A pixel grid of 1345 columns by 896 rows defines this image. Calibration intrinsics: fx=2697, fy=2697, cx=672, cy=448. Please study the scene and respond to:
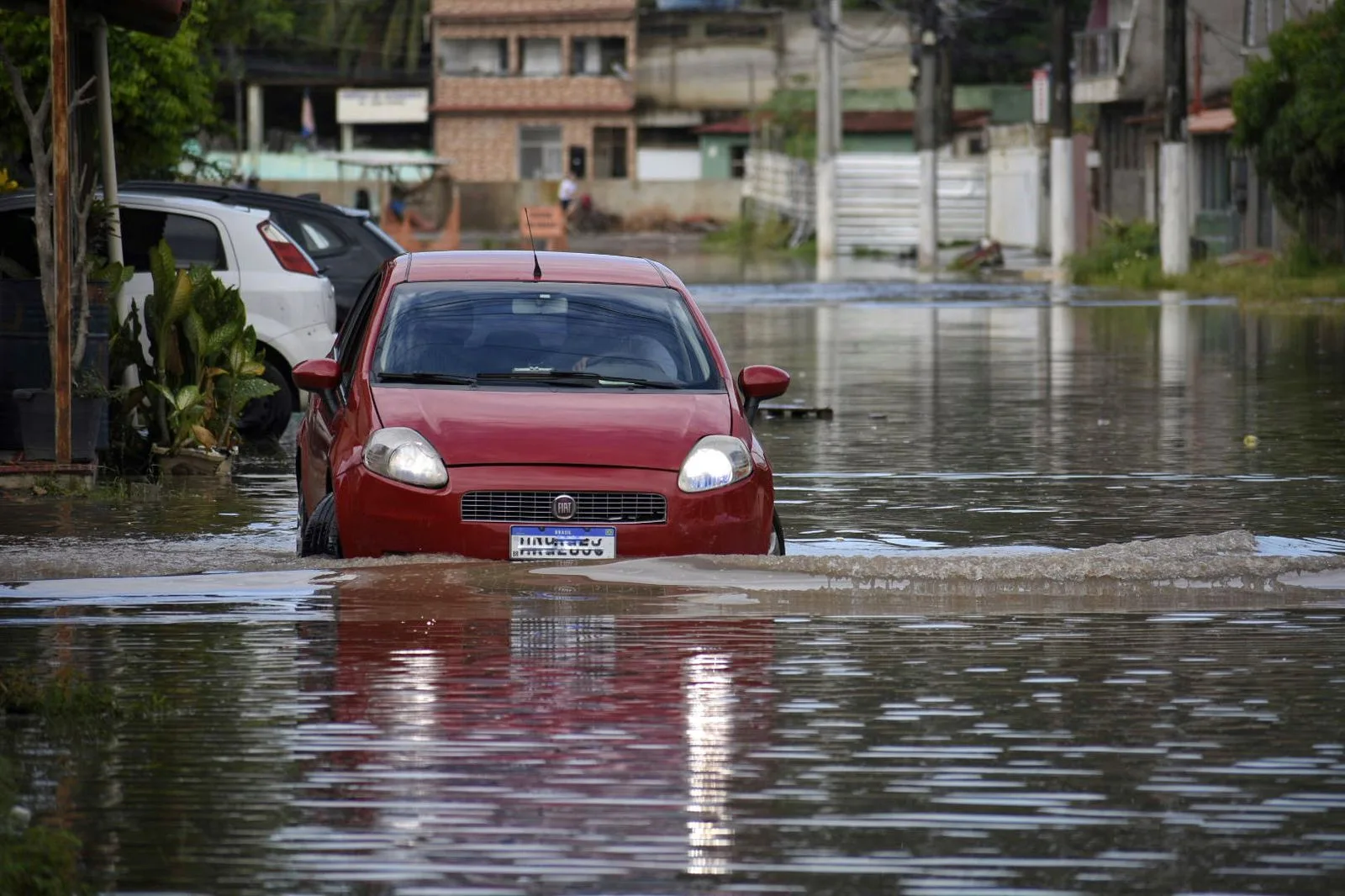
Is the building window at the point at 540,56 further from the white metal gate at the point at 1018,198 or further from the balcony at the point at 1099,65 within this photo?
the white metal gate at the point at 1018,198

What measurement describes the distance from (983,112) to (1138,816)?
81314 mm

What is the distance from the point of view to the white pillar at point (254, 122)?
9144 cm

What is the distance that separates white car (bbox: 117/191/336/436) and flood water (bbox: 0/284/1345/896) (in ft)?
9.69

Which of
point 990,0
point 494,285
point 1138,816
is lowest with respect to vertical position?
point 1138,816

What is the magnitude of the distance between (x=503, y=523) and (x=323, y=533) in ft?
3.46

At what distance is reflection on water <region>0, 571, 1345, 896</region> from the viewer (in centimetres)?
593

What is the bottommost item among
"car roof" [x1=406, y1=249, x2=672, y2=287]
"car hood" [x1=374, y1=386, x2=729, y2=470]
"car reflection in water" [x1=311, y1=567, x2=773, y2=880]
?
"car reflection in water" [x1=311, y1=567, x2=773, y2=880]

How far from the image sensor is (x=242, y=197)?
66.1 ft

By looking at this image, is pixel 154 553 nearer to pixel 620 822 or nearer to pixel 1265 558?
pixel 1265 558

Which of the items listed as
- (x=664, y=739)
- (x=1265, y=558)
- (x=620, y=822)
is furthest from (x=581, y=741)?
(x=1265, y=558)

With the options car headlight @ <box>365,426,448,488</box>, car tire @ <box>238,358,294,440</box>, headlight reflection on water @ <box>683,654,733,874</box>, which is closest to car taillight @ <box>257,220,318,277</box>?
car tire @ <box>238,358,294,440</box>

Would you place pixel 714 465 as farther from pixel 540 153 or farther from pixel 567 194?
pixel 540 153

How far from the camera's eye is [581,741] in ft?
23.8

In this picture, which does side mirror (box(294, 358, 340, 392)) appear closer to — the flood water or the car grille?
the flood water
